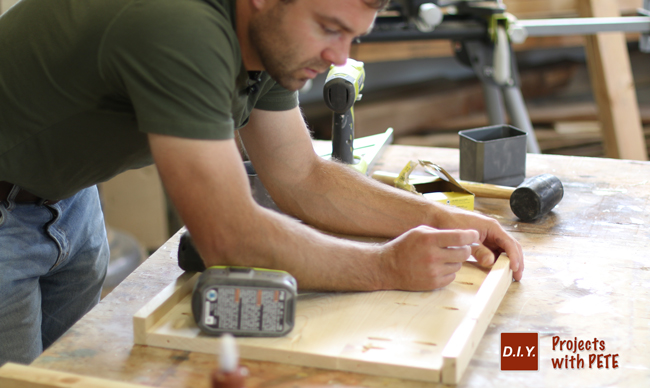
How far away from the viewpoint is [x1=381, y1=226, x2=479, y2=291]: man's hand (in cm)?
111

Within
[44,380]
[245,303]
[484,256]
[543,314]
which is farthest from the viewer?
[484,256]

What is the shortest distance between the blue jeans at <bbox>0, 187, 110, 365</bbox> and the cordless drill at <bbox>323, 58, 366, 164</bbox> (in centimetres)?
65

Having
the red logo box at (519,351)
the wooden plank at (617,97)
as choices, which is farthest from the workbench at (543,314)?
the wooden plank at (617,97)

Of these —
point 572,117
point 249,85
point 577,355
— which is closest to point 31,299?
point 249,85

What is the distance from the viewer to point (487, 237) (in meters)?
1.27

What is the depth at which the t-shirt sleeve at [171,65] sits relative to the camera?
92cm

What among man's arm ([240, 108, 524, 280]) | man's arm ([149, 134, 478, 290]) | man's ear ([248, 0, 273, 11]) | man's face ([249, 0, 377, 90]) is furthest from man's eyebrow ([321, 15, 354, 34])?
man's arm ([240, 108, 524, 280])

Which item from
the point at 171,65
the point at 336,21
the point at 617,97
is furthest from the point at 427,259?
the point at 617,97

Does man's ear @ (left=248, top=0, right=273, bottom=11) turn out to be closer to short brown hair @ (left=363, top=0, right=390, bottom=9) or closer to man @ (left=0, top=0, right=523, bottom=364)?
man @ (left=0, top=0, right=523, bottom=364)

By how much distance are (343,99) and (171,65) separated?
720 mm

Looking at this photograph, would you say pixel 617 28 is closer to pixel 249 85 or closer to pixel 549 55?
pixel 549 55

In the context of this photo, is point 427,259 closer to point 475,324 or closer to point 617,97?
point 475,324

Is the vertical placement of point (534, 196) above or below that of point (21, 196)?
below

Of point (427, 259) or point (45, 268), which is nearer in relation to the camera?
point (427, 259)
